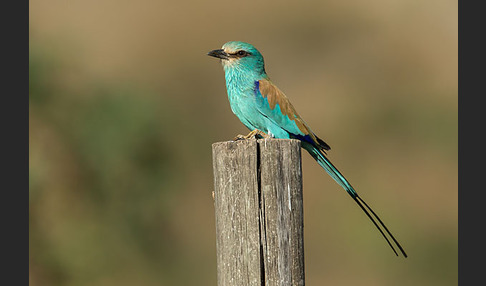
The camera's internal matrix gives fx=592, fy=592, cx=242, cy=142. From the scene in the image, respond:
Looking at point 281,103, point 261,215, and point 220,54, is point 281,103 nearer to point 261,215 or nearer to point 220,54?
point 220,54

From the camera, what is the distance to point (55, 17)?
973 centimetres

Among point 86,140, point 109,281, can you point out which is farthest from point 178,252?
point 86,140

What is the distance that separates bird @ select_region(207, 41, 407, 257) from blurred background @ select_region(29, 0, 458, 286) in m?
3.40

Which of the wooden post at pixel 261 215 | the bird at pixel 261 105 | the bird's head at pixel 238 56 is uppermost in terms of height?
the bird's head at pixel 238 56

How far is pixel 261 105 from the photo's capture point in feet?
15.3

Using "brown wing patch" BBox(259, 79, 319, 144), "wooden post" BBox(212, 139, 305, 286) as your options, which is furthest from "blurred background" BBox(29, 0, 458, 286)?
"wooden post" BBox(212, 139, 305, 286)

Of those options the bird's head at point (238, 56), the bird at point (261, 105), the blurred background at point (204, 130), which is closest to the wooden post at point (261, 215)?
the bird at point (261, 105)

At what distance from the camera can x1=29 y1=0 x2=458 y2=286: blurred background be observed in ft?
25.3

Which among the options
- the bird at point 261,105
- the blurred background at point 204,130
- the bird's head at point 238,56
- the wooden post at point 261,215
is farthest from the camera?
the blurred background at point 204,130

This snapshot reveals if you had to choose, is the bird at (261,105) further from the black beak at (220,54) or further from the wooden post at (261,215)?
the wooden post at (261,215)

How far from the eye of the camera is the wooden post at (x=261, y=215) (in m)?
3.01

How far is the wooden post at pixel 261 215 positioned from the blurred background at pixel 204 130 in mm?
4837

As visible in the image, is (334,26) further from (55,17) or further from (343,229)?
(55,17)

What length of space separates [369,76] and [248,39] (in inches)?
83.6
